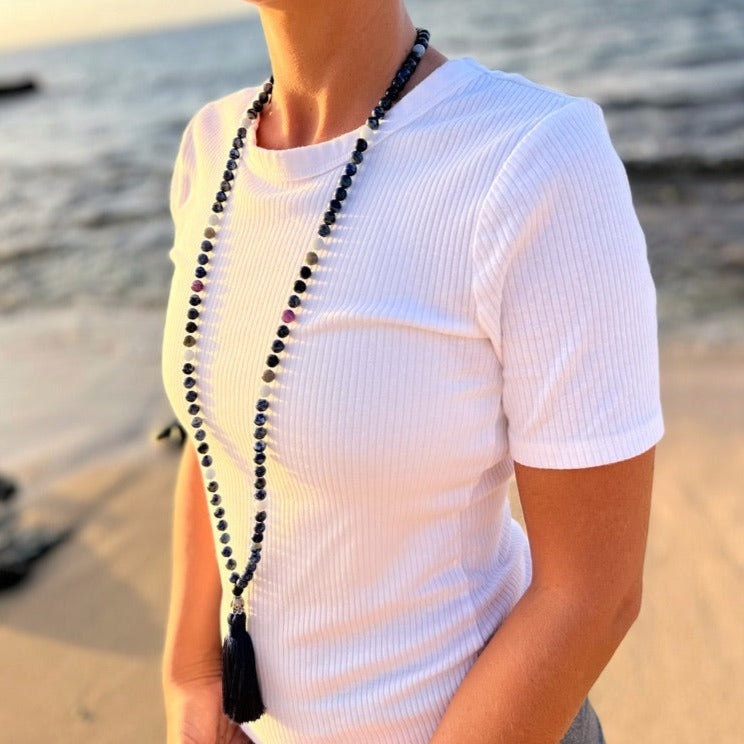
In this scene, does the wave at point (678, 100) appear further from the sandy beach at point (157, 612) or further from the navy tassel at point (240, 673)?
the navy tassel at point (240, 673)

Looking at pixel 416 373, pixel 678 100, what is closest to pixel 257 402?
pixel 416 373

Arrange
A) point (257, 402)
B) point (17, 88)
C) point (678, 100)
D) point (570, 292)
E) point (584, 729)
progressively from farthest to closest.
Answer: point (17, 88)
point (678, 100)
point (584, 729)
point (257, 402)
point (570, 292)

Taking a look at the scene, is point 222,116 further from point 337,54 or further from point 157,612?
point 157,612

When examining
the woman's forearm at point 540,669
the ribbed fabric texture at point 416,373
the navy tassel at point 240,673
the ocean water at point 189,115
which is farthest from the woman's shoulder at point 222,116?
the ocean water at point 189,115

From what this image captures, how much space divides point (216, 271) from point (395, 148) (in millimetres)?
311

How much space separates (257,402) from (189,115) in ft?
61.7

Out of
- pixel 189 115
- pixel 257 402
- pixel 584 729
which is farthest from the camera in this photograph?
pixel 189 115

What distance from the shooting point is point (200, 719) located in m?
1.30

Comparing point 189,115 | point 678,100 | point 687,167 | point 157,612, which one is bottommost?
point 189,115

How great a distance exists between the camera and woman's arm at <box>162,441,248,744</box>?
1295mm

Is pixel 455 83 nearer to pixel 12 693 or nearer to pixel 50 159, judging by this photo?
pixel 12 693

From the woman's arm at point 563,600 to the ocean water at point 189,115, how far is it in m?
5.20

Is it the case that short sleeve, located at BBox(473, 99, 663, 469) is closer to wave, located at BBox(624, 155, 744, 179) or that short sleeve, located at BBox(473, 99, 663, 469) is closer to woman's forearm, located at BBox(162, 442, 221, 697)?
woman's forearm, located at BBox(162, 442, 221, 697)

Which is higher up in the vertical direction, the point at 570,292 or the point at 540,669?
the point at 570,292
